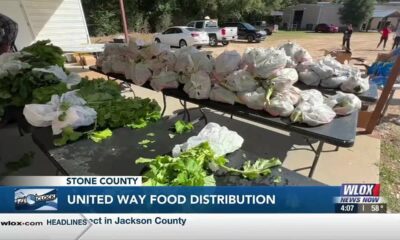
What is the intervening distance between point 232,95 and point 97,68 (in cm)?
246

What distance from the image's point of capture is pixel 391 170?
276 centimetres

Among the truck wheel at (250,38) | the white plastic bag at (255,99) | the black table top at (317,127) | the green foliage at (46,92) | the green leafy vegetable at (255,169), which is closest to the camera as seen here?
the green leafy vegetable at (255,169)

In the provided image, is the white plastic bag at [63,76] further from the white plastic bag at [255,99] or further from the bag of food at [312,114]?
the bag of food at [312,114]

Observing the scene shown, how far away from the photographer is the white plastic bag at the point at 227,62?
7.62 ft

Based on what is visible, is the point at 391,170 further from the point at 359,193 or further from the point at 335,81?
the point at 359,193

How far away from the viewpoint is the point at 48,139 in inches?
77.1

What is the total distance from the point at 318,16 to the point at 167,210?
57.4 inches

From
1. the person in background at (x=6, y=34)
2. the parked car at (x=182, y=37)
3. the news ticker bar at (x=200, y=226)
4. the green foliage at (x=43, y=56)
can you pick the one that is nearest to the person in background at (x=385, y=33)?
the news ticker bar at (x=200, y=226)

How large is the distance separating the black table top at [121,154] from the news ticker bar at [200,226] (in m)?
0.27

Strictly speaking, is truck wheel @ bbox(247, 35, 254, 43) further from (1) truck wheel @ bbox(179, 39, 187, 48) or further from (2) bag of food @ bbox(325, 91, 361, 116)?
(2) bag of food @ bbox(325, 91, 361, 116)

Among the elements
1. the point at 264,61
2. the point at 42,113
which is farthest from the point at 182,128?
the point at 42,113

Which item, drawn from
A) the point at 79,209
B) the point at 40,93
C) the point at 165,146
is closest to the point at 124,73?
the point at 40,93

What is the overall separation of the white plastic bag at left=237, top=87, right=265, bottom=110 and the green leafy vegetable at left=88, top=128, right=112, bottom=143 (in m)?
1.00

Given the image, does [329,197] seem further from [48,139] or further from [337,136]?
[48,139]
